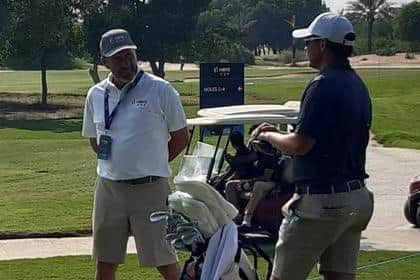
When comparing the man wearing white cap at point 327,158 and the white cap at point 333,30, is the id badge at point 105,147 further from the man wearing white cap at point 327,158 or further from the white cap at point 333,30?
the white cap at point 333,30

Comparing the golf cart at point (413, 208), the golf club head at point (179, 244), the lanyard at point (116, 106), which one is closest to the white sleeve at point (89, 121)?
the lanyard at point (116, 106)

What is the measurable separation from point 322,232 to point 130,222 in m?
1.54

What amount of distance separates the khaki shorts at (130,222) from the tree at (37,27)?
36.7 metres

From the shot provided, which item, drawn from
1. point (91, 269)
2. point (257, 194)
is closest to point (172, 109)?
point (91, 269)

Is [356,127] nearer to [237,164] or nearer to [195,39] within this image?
[237,164]

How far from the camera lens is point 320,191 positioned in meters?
4.51

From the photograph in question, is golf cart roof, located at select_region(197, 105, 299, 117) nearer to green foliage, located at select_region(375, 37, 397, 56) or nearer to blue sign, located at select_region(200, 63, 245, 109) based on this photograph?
blue sign, located at select_region(200, 63, 245, 109)

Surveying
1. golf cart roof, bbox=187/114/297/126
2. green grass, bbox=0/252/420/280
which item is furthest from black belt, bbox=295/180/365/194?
golf cart roof, bbox=187/114/297/126

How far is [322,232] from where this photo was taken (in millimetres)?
4543

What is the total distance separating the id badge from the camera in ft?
18.4

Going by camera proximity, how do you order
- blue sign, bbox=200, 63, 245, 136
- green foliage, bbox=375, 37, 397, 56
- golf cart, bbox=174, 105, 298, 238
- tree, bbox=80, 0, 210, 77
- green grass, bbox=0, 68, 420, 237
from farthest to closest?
green foliage, bbox=375, 37, 397, 56
tree, bbox=80, 0, 210, 77
blue sign, bbox=200, 63, 245, 136
green grass, bbox=0, 68, 420, 237
golf cart, bbox=174, 105, 298, 238

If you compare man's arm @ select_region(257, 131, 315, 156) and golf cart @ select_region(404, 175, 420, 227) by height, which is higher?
man's arm @ select_region(257, 131, 315, 156)

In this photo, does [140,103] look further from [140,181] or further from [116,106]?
[140,181]

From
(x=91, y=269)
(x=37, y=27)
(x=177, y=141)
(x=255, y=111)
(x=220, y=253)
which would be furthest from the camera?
(x=37, y=27)
